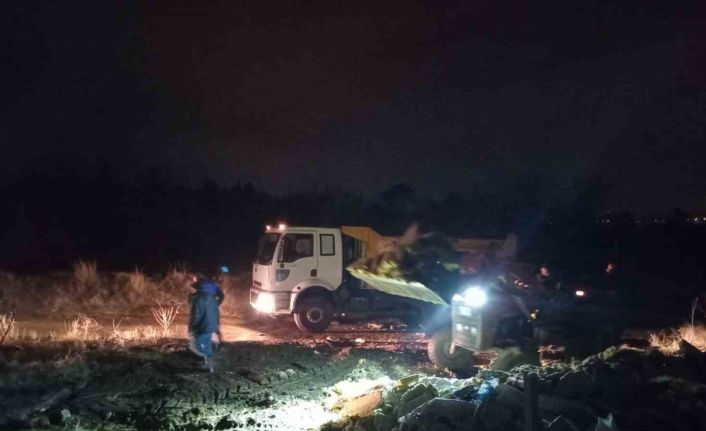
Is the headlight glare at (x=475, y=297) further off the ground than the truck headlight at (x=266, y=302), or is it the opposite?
the headlight glare at (x=475, y=297)

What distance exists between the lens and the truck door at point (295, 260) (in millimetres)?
14758

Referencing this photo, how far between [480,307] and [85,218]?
1290 inches

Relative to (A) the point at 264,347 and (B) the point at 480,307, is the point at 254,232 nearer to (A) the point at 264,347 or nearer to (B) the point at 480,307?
(A) the point at 264,347

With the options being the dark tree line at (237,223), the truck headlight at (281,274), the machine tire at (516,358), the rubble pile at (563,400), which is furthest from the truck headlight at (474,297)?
the dark tree line at (237,223)

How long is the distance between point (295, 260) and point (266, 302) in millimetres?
1184

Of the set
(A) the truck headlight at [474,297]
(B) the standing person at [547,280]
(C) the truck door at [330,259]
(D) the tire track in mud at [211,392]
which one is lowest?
(D) the tire track in mud at [211,392]

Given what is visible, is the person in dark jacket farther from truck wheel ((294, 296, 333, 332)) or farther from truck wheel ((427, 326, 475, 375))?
truck wheel ((294, 296, 333, 332))

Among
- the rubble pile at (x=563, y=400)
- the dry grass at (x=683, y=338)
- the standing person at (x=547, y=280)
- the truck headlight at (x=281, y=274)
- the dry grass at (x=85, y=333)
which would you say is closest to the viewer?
the rubble pile at (x=563, y=400)

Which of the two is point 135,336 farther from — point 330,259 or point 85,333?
point 330,259

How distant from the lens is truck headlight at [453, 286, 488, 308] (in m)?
10.0

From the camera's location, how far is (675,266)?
115 feet

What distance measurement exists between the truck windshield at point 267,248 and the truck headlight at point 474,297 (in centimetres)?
587

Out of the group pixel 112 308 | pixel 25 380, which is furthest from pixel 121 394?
pixel 112 308

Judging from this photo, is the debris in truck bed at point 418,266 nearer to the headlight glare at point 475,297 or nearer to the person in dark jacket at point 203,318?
the headlight glare at point 475,297
